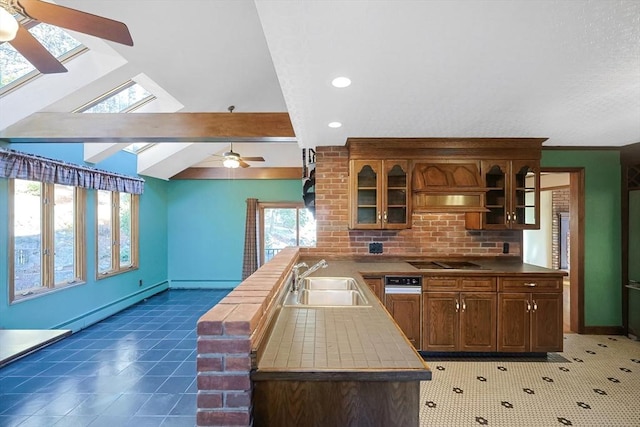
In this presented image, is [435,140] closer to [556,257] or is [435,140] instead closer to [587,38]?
[587,38]

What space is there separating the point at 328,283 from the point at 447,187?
1604mm

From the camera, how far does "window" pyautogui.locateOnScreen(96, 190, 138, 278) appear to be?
185 inches

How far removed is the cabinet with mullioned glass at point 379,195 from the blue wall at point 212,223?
3233mm

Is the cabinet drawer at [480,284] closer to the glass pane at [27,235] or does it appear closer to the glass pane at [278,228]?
the glass pane at [278,228]

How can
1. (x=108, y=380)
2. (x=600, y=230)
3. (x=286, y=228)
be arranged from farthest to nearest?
(x=286, y=228)
(x=600, y=230)
(x=108, y=380)

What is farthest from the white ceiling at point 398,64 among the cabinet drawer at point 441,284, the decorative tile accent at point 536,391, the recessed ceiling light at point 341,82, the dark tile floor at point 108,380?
the dark tile floor at point 108,380

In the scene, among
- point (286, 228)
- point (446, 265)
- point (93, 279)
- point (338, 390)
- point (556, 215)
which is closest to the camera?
A: point (338, 390)

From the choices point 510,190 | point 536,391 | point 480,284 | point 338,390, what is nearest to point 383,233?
point 480,284

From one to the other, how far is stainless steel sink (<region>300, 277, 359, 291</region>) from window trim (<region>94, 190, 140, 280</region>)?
3682 mm

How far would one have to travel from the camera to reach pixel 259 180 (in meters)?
6.62

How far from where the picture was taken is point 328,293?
2482 mm

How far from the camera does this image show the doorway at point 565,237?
3.73m

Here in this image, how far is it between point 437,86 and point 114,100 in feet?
12.6

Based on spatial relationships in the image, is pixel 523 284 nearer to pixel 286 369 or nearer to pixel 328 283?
pixel 328 283
